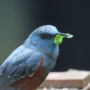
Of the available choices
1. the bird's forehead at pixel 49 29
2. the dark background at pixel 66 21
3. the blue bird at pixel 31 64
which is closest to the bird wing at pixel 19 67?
the blue bird at pixel 31 64

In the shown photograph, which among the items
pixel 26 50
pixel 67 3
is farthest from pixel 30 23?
pixel 26 50

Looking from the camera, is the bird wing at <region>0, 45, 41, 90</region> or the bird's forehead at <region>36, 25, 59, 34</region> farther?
the bird wing at <region>0, 45, 41, 90</region>

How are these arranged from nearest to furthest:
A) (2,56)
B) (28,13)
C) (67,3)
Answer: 1. (2,56)
2. (28,13)
3. (67,3)

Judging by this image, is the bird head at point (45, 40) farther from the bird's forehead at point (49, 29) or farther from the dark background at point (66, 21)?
the dark background at point (66, 21)

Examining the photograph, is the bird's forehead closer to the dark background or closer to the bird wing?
the bird wing

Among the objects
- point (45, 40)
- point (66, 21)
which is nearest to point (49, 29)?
point (45, 40)

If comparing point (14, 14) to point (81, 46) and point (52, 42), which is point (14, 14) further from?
point (52, 42)

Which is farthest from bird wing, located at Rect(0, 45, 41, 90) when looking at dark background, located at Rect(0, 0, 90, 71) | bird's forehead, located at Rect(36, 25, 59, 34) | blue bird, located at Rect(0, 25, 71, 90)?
dark background, located at Rect(0, 0, 90, 71)

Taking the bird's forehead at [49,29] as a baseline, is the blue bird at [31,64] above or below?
below
